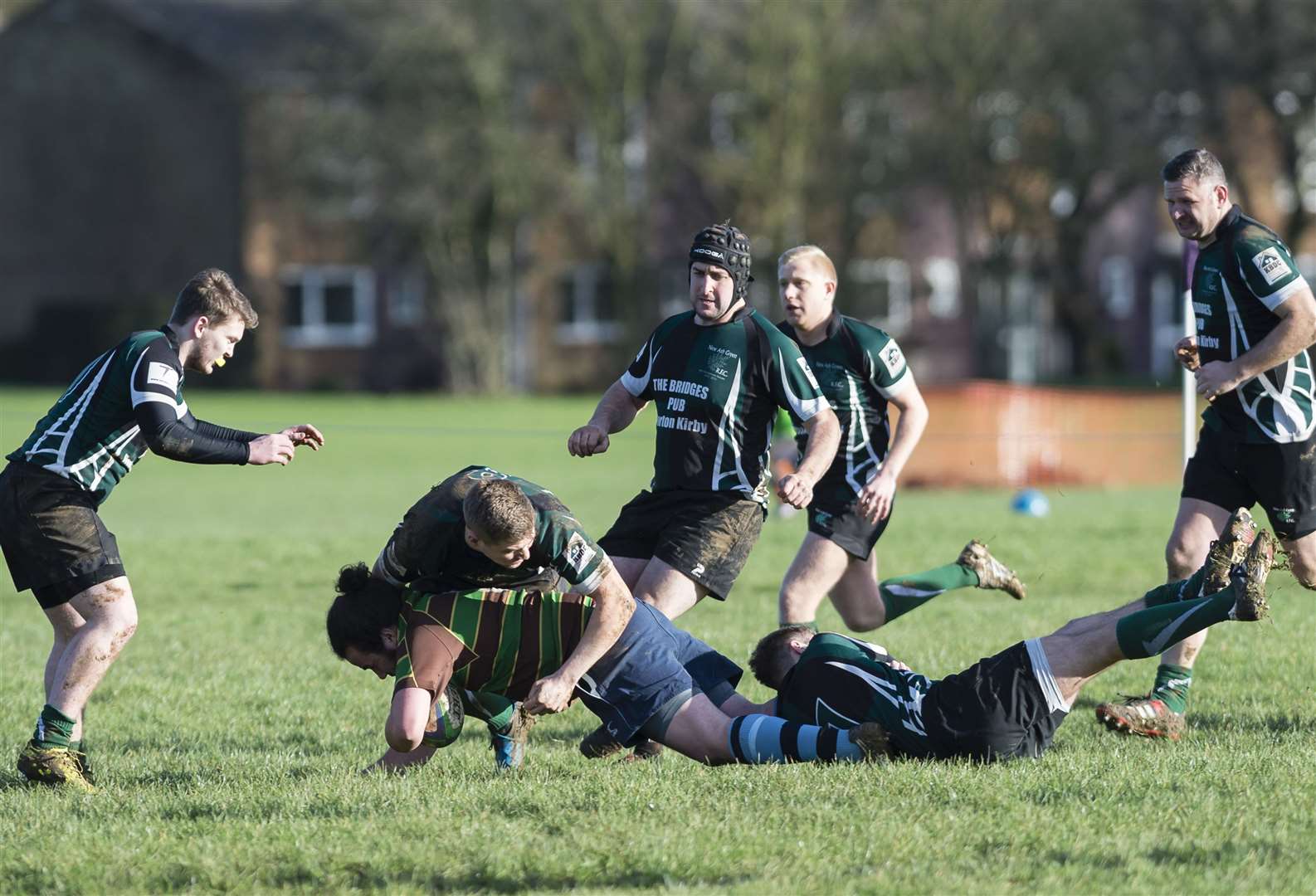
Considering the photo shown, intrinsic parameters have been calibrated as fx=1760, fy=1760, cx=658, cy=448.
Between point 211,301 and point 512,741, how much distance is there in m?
2.05

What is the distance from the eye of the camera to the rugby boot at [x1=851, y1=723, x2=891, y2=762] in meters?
6.35

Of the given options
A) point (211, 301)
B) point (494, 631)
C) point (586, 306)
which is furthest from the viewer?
point (586, 306)

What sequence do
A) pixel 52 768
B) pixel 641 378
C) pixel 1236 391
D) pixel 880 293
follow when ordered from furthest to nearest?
1. pixel 880 293
2. pixel 641 378
3. pixel 1236 391
4. pixel 52 768

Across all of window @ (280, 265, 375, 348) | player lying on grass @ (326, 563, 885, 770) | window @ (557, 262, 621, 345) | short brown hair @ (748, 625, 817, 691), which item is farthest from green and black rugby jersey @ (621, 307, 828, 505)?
window @ (557, 262, 621, 345)

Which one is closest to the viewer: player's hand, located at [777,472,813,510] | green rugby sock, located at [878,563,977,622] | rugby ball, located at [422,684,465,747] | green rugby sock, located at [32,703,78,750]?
rugby ball, located at [422,684,465,747]

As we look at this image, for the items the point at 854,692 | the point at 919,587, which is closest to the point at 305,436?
the point at 854,692

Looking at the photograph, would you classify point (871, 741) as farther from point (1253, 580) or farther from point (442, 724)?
point (442, 724)

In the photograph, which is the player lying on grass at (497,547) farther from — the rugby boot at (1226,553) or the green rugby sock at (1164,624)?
the rugby boot at (1226,553)

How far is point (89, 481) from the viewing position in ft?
22.1

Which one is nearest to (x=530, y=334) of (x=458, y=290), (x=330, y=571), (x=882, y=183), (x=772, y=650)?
(x=458, y=290)

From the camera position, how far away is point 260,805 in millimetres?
6035

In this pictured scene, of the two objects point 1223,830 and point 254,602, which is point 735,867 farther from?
point 254,602

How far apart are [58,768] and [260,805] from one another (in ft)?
→ 3.37

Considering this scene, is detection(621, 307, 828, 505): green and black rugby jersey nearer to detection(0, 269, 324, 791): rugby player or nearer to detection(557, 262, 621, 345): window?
detection(0, 269, 324, 791): rugby player
